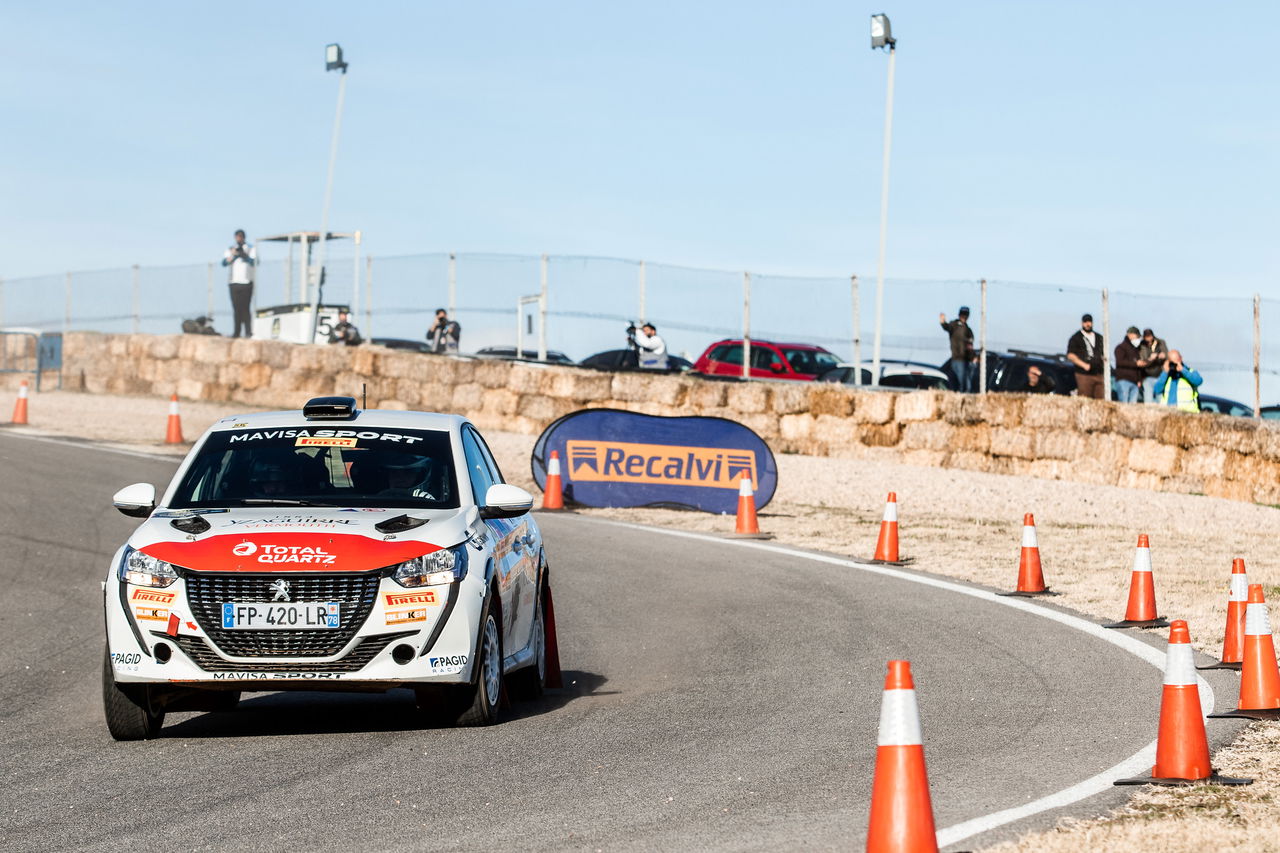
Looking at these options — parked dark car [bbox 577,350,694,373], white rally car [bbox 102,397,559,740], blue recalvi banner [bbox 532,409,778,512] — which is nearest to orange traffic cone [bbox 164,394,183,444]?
parked dark car [bbox 577,350,694,373]

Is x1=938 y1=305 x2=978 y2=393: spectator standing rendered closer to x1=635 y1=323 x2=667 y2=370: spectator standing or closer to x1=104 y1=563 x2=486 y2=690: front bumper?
x1=635 y1=323 x2=667 y2=370: spectator standing

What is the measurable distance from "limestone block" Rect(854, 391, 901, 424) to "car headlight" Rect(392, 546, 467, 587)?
734 inches

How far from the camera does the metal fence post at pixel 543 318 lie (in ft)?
97.0

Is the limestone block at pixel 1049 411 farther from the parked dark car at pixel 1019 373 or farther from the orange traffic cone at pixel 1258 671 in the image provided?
the orange traffic cone at pixel 1258 671

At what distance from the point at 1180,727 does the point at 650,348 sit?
22.4 m

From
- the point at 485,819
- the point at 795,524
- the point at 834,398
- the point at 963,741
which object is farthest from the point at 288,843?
the point at 834,398

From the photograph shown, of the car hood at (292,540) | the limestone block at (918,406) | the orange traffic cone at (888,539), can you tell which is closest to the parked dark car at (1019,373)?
the limestone block at (918,406)

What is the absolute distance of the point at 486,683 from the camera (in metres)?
8.15

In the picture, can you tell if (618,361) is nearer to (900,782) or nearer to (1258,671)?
(1258,671)

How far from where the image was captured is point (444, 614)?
7.81m

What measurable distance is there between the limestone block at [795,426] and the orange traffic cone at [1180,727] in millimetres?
19942

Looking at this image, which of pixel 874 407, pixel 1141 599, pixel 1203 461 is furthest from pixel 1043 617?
pixel 874 407

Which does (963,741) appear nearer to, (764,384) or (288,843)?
(288,843)

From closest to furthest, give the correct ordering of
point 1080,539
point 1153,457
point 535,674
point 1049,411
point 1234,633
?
point 535,674, point 1234,633, point 1080,539, point 1153,457, point 1049,411
